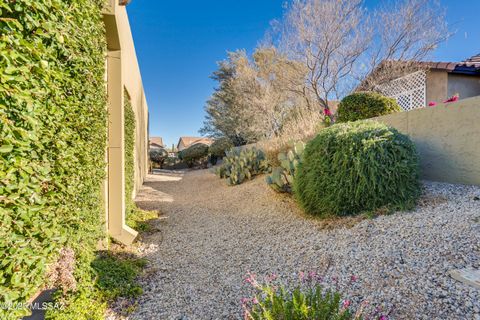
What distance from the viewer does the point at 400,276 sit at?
2059mm

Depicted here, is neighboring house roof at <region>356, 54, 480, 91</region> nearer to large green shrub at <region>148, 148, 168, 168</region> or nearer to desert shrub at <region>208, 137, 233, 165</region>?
desert shrub at <region>208, 137, 233, 165</region>

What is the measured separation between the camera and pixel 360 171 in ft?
11.0

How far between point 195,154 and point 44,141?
53.5 ft

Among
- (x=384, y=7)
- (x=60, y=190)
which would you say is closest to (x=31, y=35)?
(x=60, y=190)

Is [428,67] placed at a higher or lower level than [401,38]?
lower

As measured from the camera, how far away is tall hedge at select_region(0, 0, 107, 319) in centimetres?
116

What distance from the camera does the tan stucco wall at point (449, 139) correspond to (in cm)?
365

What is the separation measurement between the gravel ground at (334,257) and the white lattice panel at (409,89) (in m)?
8.17

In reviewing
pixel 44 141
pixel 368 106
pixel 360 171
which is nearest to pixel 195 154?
pixel 368 106

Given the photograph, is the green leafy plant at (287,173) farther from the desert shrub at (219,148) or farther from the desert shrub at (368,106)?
the desert shrub at (219,148)

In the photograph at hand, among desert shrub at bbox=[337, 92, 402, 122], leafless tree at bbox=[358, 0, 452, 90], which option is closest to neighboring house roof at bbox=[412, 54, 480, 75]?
leafless tree at bbox=[358, 0, 452, 90]

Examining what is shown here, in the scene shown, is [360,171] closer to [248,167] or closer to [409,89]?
[248,167]

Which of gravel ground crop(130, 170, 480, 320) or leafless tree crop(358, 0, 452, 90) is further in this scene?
leafless tree crop(358, 0, 452, 90)

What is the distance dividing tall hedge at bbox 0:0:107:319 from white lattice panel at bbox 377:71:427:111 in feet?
37.8
